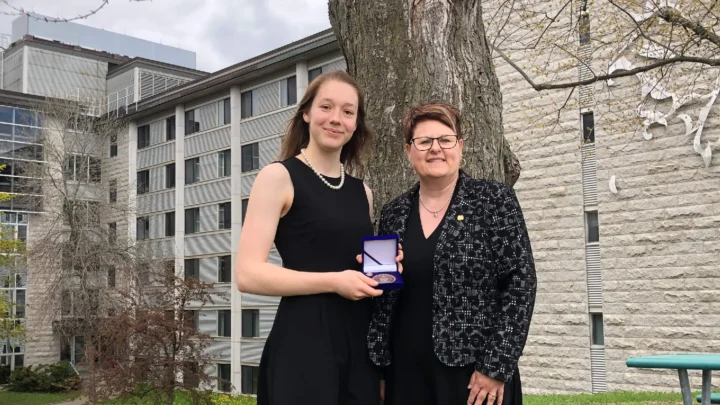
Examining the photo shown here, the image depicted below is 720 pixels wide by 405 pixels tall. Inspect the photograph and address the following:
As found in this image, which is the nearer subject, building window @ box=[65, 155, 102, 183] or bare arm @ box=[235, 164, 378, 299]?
bare arm @ box=[235, 164, 378, 299]

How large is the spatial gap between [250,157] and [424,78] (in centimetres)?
2753

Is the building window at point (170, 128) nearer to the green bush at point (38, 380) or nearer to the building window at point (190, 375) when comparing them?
the green bush at point (38, 380)

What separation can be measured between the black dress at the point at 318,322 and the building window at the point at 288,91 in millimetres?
26142

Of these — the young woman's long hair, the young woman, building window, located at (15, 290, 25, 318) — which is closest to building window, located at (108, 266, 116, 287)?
building window, located at (15, 290, 25, 318)

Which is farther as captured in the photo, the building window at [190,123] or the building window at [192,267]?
the building window at [190,123]

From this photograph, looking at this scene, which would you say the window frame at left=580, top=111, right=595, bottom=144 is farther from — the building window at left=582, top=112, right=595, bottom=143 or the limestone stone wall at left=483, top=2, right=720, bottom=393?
the limestone stone wall at left=483, top=2, right=720, bottom=393

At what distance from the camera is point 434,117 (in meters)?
3.03

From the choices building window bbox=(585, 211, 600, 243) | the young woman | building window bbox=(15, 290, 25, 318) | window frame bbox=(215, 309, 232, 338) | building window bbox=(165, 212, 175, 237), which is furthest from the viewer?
building window bbox=(15, 290, 25, 318)

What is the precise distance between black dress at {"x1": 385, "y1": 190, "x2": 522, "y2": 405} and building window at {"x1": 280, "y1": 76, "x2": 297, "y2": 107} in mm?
26233

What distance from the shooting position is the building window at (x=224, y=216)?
32031 mm

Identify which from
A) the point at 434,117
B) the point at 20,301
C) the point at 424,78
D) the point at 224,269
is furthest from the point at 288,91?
the point at 434,117

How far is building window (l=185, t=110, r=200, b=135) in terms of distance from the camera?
1361 inches

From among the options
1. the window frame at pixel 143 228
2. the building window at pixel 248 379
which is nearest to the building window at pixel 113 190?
the window frame at pixel 143 228

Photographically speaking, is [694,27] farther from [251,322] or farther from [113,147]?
[113,147]
